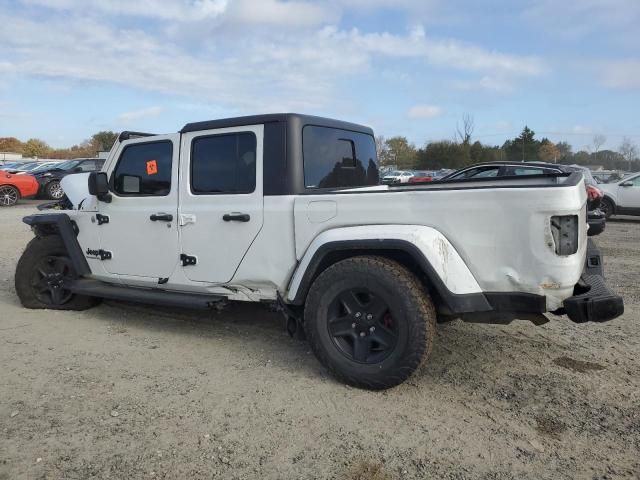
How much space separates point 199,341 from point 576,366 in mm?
3163

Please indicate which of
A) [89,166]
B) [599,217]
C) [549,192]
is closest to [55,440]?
[549,192]

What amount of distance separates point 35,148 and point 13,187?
270 ft

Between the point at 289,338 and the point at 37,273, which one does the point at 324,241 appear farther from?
the point at 37,273

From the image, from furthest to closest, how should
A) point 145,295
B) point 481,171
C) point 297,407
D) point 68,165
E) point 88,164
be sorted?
point 68,165 < point 88,164 < point 481,171 < point 145,295 < point 297,407

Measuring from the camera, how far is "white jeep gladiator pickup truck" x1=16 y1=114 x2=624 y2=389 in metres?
3.36

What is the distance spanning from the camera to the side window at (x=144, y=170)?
4820 millimetres

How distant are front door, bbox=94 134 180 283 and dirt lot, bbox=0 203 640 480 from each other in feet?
2.33

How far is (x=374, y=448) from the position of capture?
3.05 m

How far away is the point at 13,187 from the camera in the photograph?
707 inches

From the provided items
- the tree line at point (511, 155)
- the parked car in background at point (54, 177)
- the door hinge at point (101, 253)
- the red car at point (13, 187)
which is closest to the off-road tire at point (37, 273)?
the door hinge at point (101, 253)

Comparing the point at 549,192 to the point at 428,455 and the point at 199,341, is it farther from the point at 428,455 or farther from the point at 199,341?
the point at 199,341

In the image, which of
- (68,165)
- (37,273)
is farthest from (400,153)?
(37,273)

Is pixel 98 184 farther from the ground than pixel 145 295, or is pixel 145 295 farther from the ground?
pixel 98 184

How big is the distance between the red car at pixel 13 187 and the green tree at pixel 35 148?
252 ft
